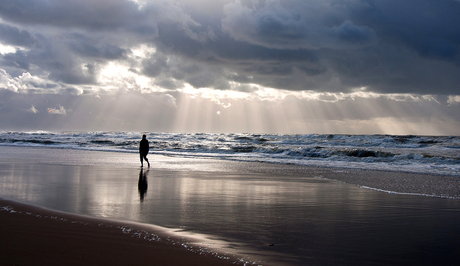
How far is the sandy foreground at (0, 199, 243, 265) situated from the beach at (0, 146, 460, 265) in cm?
1

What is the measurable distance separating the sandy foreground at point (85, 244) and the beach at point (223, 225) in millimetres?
13

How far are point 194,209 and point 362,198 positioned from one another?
15.7ft

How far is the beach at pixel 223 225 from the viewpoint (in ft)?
15.1

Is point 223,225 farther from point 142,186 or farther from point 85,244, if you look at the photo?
point 142,186

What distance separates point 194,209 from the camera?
7.50 meters

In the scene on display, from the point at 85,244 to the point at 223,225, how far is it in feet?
7.71

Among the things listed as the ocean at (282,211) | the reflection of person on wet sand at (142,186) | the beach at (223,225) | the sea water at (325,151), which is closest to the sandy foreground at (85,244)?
the beach at (223,225)

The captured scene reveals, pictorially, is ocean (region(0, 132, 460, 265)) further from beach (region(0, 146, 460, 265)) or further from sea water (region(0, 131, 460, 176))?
sea water (region(0, 131, 460, 176))

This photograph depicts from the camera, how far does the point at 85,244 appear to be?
16.1 feet

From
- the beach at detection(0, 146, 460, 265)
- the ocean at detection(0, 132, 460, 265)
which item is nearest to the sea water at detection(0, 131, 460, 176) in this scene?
the ocean at detection(0, 132, 460, 265)

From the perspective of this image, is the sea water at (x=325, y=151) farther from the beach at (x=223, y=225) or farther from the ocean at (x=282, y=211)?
the beach at (x=223, y=225)

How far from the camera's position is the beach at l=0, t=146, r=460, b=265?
4609mm

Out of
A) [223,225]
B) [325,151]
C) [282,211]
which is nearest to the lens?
[223,225]

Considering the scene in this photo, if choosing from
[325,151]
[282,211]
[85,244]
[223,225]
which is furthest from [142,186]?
[325,151]
